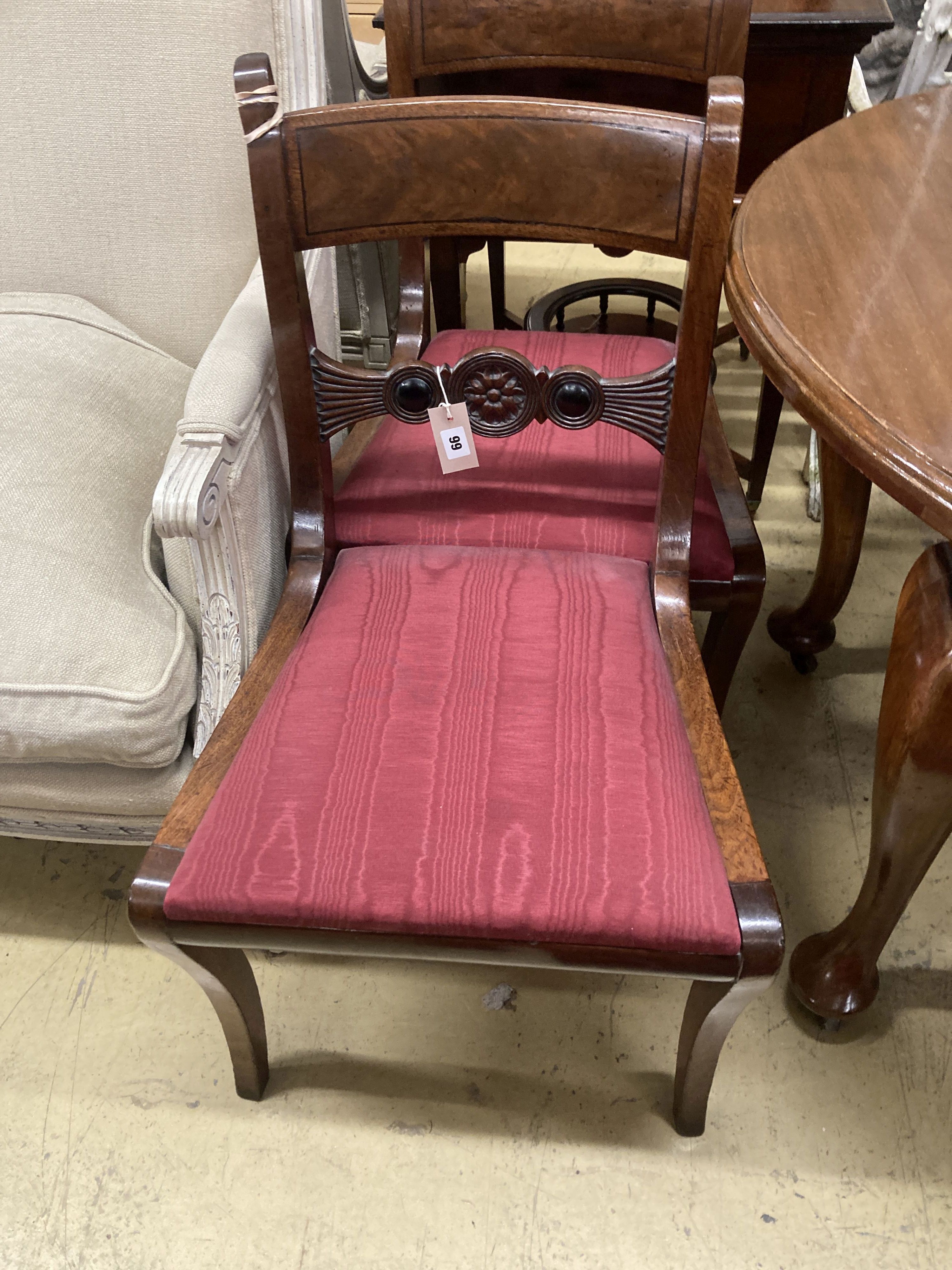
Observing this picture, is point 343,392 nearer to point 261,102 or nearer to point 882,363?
point 261,102

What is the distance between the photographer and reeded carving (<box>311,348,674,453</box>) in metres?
0.91

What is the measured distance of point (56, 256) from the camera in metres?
1.27

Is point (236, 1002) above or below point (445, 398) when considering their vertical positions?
below

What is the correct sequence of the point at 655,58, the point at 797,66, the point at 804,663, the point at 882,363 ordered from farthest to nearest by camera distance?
the point at 804,663
the point at 797,66
the point at 655,58
the point at 882,363

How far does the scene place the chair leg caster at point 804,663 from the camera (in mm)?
1525

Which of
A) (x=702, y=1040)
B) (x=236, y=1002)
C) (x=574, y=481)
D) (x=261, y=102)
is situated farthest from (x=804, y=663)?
(x=261, y=102)

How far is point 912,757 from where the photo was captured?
83cm

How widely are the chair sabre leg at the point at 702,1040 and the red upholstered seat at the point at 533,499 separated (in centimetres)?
43

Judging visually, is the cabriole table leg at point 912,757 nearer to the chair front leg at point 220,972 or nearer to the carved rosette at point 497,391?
the carved rosette at point 497,391

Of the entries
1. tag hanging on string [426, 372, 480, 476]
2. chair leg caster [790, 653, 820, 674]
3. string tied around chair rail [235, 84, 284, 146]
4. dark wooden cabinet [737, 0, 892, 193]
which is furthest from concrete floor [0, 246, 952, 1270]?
dark wooden cabinet [737, 0, 892, 193]

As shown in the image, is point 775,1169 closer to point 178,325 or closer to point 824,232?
point 824,232

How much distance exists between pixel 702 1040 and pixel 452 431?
0.62m

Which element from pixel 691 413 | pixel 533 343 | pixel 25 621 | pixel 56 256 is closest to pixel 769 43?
pixel 533 343

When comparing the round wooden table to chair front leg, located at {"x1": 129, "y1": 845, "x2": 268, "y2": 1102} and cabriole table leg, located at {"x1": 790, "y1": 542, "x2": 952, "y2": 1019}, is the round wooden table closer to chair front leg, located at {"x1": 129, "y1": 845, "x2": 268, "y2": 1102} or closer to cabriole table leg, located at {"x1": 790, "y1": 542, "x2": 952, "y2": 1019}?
cabriole table leg, located at {"x1": 790, "y1": 542, "x2": 952, "y2": 1019}
